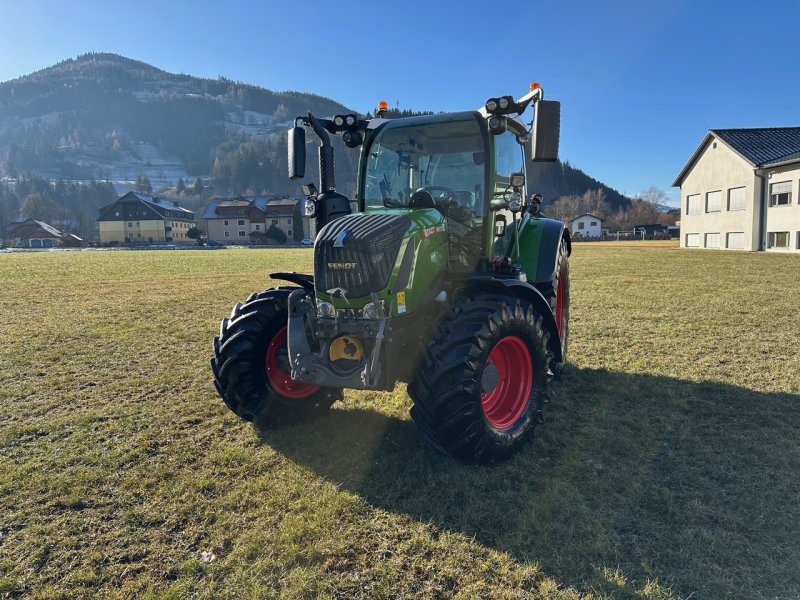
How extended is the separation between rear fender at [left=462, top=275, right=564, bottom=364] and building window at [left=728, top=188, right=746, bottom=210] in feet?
104

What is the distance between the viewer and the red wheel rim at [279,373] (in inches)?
164

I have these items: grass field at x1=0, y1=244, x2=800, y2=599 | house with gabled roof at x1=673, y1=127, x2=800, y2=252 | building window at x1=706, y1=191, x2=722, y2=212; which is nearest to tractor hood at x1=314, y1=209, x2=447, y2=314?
grass field at x1=0, y1=244, x2=800, y2=599

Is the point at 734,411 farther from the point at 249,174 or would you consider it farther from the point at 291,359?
the point at 249,174

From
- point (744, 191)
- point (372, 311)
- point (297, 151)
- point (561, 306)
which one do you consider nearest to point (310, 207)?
point (297, 151)

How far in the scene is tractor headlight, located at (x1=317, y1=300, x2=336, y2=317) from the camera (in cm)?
355

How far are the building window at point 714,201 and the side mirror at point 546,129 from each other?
111 ft

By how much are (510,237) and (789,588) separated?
3.38 metres

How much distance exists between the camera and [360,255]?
3.45m

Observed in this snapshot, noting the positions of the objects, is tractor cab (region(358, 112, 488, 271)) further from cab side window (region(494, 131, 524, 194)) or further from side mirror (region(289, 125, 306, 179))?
side mirror (region(289, 125, 306, 179))

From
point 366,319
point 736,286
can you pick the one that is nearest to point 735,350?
point 366,319

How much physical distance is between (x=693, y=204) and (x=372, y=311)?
1497 inches

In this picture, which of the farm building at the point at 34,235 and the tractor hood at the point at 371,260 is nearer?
the tractor hood at the point at 371,260

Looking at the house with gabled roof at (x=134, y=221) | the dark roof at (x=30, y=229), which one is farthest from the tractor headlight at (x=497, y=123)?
the dark roof at (x=30, y=229)

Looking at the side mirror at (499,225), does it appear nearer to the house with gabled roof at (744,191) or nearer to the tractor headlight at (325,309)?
the tractor headlight at (325,309)
